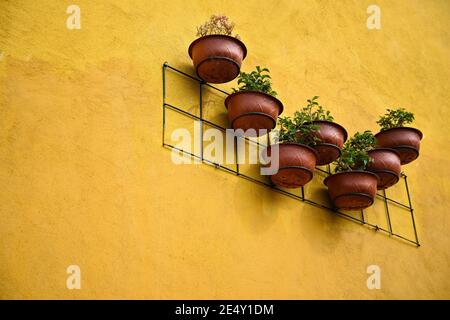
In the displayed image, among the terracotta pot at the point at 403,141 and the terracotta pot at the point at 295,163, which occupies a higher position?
the terracotta pot at the point at 403,141

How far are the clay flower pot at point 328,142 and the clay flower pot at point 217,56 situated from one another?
73 centimetres

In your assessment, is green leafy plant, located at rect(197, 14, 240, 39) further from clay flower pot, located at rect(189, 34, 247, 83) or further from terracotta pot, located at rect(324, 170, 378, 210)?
terracotta pot, located at rect(324, 170, 378, 210)

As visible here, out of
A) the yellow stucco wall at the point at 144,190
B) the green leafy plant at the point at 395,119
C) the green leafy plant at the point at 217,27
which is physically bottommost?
the yellow stucco wall at the point at 144,190

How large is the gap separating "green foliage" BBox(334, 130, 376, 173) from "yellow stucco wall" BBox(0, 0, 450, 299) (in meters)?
0.40

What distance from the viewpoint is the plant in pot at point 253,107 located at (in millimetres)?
4250

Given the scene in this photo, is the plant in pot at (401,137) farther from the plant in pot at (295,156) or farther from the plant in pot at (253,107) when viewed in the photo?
the plant in pot at (253,107)

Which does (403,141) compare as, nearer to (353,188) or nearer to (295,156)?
(353,188)

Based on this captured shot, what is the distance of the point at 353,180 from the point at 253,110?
2.99ft

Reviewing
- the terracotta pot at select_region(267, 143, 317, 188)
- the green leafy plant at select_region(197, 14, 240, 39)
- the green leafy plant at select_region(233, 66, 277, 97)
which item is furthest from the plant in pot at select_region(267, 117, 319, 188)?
the green leafy plant at select_region(197, 14, 240, 39)

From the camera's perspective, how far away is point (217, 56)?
4.25 m

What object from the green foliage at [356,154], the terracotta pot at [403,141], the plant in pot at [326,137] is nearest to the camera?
the plant in pot at [326,137]

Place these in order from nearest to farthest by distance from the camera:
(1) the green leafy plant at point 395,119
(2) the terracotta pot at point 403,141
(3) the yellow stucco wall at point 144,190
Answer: (3) the yellow stucco wall at point 144,190, (2) the terracotta pot at point 403,141, (1) the green leafy plant at point 395,119

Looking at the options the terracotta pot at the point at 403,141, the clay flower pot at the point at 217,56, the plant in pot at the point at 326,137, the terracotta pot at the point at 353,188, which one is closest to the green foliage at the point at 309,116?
the plant in pot at the point at 326,137

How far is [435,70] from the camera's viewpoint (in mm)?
6574
